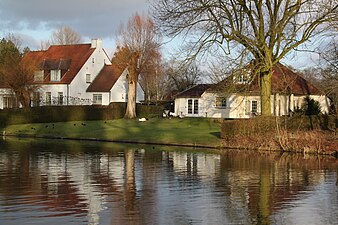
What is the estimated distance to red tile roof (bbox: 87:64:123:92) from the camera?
65875mm

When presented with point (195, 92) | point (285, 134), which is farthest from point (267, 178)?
point (195, 92)

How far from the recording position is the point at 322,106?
55188mm

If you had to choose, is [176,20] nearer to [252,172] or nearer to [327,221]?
[252,172]

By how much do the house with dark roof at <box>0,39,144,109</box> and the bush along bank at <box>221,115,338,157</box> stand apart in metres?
34.3

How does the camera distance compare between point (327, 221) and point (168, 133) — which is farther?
point (168, 133)

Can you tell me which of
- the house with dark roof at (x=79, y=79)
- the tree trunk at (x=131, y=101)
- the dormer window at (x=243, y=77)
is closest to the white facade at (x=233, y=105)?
the tree trunk at (x=131, y=101)

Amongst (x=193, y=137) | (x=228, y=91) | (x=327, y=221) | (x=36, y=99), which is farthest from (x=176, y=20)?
(x=36, y=99)

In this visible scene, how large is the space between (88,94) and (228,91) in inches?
1358

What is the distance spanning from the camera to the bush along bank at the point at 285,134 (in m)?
29.7

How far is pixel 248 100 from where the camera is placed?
175ft

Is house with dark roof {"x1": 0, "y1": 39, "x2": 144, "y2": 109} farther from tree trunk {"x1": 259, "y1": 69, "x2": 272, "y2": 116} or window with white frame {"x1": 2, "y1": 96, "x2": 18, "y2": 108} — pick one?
tree trunk {"x1": 259, "y1": 69, "x2": 272, "y2": 116}

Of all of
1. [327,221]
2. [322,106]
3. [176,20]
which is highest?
[176,20]

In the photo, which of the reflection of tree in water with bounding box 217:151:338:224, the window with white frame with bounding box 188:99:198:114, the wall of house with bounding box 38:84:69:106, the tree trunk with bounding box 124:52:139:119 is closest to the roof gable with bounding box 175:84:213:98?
the window with white frame with bounding box 188:99:198:114

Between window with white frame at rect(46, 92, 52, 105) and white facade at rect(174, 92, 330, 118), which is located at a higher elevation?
window with white frame at rect(46, 92, 52, 105)
